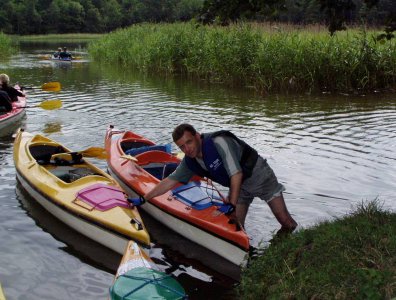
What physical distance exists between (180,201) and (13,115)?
22.5 feet

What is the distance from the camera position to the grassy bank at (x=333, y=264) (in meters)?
3.41

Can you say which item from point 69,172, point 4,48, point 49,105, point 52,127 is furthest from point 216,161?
point 4,48

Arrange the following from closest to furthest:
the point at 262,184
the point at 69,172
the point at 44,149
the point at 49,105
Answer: the point at 262,184, the point at 69,172, the point at 44,149, the point at 49,105

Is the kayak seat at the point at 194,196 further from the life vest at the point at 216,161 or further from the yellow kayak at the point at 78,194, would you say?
the yellow kayak at the point at 78,194

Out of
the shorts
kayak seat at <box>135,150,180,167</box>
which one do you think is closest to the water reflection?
kayak seat at <box>135,150,180,167</box>

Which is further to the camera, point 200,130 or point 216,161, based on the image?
point 200,130

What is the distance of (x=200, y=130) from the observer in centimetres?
1077

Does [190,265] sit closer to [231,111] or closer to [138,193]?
[138,193]

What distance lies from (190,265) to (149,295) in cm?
135

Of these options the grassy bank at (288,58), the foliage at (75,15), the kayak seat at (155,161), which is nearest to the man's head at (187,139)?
the kayak seat at (155,161)

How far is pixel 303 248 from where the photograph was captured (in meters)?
4.18

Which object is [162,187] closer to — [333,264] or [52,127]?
[333,264]

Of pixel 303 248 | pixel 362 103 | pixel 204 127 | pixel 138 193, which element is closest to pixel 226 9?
pixel 303 248

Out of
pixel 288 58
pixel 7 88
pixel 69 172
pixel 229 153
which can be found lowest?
pixel 69 172
